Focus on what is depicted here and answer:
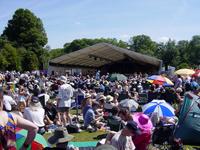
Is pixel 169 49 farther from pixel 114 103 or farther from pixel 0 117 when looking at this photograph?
pixel 0 117

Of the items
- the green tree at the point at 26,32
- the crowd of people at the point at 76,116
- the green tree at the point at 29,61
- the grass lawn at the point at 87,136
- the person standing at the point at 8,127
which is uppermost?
the green tree at the point at 26,32

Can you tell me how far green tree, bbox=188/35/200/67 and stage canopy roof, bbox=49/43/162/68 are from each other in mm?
47867

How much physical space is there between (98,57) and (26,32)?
3007 cm

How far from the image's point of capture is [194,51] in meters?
98.6

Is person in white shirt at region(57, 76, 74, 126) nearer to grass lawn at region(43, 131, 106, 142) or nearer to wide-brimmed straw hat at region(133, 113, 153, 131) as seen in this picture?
grass lawn at region(43, 131, 106, 142)

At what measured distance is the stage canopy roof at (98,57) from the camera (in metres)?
41.3

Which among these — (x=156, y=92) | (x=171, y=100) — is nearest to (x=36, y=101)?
(x=171, y=100)

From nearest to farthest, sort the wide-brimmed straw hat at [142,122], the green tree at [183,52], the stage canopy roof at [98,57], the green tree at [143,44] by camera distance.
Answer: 1. the wide-brimmed straw hat at [142,122]
2. the stage canopy roof at [98,57]
3. the green tree at [183,52]
4. the green tree at [143,44]

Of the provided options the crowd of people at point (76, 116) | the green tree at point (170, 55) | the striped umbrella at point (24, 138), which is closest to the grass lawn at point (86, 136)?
the crowd of people at point (76, 116)

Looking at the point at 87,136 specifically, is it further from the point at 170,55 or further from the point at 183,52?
the point at 183,52

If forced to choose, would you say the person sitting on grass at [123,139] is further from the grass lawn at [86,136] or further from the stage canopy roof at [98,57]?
the stage canopy roof at [98,57]

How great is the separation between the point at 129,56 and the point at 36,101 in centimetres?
3526

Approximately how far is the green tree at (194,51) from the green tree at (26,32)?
1437 inches

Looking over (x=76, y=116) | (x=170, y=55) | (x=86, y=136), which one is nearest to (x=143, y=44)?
(x=170, y=55)
